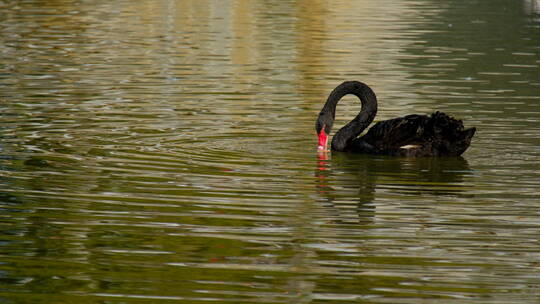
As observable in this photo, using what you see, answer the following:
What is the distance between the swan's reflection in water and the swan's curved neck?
13cm

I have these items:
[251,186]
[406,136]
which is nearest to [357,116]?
[406,136]

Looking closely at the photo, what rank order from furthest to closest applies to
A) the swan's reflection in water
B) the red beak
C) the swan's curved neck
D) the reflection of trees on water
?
the reflection of trees on water
the swan's curved neck
the red beak
the swan's reflection in water

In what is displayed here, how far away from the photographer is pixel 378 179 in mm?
10648

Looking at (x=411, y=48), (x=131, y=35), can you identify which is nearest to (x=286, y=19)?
(x=131, y=35)

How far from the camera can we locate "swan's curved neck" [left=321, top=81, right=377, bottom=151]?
12094 millimetres

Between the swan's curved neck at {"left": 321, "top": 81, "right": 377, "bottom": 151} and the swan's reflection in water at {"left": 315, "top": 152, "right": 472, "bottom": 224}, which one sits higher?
the swan's curved neck at {"left": 321, "top": 81, "right": 377, "bottom": 151}

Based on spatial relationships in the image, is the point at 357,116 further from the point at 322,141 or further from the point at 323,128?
the point at 322,141

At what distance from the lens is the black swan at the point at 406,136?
1148 cm

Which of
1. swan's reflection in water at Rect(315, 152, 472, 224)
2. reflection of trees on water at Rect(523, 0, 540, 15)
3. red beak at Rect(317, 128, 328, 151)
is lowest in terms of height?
reflection of trees on water at Rect(523, 0, 540, 15)

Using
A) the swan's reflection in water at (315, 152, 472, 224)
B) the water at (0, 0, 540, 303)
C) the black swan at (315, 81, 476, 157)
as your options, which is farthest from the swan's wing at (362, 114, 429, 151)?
the water at (0, 0, 540, 303)

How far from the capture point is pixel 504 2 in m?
44.3

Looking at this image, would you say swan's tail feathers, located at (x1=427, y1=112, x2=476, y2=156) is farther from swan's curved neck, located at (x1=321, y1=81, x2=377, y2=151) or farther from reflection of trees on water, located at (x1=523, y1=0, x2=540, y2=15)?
reflection of trees on water, located at (x1=523, y1=0, x2=540, y2=15)

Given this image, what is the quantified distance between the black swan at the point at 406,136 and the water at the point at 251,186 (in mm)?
194

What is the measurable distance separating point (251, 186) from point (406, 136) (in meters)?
2.22
